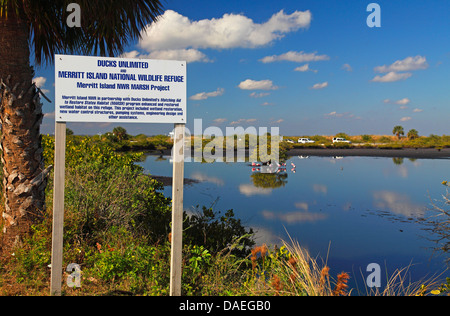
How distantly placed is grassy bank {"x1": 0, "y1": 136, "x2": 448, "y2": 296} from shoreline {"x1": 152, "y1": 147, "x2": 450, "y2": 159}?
168ft

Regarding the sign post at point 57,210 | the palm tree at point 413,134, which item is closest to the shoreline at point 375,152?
the palm tree at point 413,134

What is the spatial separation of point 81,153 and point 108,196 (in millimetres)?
3680

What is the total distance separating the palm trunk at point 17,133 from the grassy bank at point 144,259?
0.40m

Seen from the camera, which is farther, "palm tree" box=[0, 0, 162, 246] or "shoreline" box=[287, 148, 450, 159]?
A: "shoreline" box=[287, 148, 450, 159]

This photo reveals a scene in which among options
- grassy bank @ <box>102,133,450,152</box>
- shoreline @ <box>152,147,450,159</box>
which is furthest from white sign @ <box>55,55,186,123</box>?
shoreline @ <box>152,147,450,159</box>

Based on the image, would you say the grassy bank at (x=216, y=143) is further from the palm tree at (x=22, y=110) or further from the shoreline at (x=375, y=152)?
the palm tree at (x=22, y=110)

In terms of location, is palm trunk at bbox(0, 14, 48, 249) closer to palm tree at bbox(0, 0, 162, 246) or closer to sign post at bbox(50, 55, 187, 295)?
palm tree at bbox(0, 0, 162, 246)

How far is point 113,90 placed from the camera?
4.95m

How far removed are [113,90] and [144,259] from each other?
2.82 m

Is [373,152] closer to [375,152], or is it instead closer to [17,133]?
[375,152]

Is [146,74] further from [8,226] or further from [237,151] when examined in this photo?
[237,151]

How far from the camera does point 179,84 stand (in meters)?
5.11

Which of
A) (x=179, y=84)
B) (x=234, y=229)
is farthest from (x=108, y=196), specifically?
(x=179, y=84)

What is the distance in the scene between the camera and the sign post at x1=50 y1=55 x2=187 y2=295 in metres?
4.91
